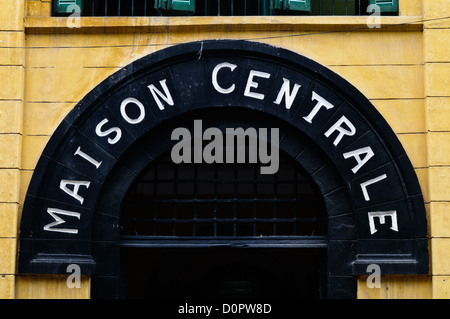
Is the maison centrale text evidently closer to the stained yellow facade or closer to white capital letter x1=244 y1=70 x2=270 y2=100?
white capital letter x1=244 y1=70 x2=270 y2=100

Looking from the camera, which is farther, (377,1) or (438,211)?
(377,1)

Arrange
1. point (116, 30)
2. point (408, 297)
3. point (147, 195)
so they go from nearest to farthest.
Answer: point (408, 297)
point (116, 30)
point (147, 195)

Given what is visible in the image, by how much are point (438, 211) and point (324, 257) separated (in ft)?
5.59

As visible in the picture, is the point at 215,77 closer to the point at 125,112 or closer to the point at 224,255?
the point at 125,112

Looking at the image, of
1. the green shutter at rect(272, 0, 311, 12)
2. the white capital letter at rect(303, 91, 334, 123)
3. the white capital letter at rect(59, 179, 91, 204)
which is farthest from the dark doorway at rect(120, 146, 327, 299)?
the green shutter at rect(272, 0, 311, 12)

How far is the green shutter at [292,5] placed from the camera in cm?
1123

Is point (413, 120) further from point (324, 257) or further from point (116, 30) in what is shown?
point (116, 30)

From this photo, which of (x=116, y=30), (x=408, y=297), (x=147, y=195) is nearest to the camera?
(x=408, y=297)

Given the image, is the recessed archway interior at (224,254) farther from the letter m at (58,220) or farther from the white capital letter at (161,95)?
the white capital letter at (161,95)

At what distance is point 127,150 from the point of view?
11.0 m

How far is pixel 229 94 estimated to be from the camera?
11.0m

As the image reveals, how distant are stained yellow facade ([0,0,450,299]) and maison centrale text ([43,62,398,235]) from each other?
49 centimetres

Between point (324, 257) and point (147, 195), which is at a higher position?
point (147, 195)

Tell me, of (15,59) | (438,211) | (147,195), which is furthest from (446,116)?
(147,195)
